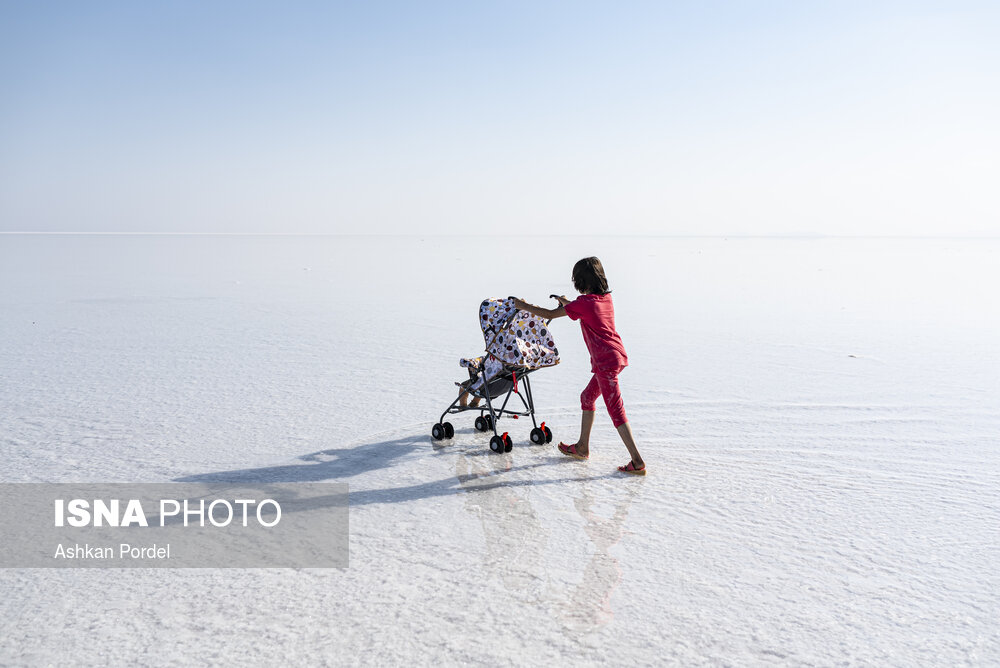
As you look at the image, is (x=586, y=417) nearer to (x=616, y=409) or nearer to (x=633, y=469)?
(x=616, y=409)

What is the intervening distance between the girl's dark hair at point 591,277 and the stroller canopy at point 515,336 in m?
0.55

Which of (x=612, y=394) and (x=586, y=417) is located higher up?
(x=612, y=394)

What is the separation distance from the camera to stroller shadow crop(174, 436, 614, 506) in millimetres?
4895

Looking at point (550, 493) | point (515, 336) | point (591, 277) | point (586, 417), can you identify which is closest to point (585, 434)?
point (586, 417)

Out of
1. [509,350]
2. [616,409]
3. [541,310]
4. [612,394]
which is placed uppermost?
[541,310]

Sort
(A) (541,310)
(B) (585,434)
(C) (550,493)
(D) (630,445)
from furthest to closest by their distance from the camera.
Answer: (B) (585,434) < (A) (541,310) < (D) (630,445) < (C) (550,493)

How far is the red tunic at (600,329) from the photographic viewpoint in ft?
17.3

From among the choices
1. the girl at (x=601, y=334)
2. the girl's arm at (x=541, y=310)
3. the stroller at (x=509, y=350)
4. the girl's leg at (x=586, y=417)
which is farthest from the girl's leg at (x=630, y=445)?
the girl's arm at (x=541, y=310)

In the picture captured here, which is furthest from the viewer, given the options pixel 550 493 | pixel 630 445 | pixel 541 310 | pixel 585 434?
pixel 585 434

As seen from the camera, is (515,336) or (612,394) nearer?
(612,394)

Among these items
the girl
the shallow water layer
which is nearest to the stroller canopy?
the girl

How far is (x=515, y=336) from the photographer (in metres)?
5.71

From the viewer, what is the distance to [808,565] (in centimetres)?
388

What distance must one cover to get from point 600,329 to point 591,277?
372 mm
